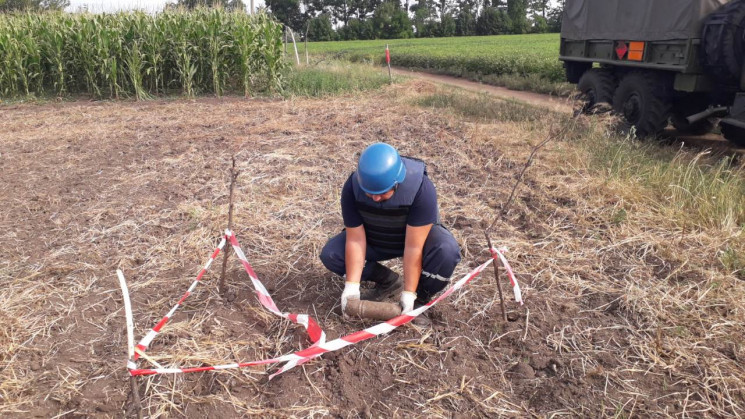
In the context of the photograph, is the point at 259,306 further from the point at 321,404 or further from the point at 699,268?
the point at 699,268

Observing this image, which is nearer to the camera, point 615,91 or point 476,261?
point 476,261

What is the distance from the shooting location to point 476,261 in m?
3.37

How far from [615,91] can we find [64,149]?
7515 millimetres

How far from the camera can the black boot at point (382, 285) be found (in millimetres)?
2926

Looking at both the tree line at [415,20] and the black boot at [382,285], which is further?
the tree line at [415,20]

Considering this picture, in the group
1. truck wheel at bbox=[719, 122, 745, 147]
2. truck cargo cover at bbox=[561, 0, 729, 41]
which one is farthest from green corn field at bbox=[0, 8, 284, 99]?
truck wheel at bbox=[719, 122, 745, 147]

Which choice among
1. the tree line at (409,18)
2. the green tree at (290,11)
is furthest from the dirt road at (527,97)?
the green tree at (290,11)

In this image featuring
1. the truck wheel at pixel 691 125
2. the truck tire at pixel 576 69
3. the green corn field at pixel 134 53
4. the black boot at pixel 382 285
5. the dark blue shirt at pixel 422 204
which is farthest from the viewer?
the green corn field at pixel 134 53

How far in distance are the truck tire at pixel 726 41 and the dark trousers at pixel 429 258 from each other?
4462 millimetres

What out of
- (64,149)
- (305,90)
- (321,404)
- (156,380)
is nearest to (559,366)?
(321,404)

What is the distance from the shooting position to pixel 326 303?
2908 millimetres

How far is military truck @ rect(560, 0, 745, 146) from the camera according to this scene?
17.5ft

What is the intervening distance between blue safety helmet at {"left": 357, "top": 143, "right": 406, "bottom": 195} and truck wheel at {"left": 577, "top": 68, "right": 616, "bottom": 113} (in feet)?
19.8

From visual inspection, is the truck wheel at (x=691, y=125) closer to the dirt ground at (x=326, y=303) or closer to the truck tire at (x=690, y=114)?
the truck tire at (x=690, y=114)
